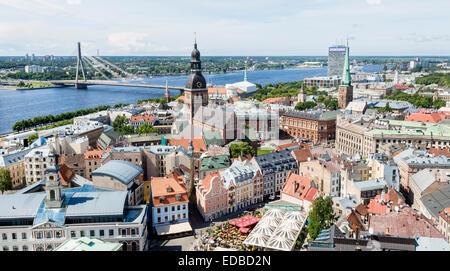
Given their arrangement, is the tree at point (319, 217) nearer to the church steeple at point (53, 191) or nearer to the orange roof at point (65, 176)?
the church steeple at point (53, 191)

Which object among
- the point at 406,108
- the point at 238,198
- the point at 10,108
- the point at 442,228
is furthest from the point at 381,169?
the point at 10,108

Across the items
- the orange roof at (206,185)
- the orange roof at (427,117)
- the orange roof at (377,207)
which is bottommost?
the orange roof at (377,207)

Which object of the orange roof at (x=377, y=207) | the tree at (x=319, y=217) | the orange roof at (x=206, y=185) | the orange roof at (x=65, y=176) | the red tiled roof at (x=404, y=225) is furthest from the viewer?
the orange roof at (x=65, y=176)

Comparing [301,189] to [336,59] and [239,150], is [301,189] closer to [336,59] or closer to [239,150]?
[239,150]

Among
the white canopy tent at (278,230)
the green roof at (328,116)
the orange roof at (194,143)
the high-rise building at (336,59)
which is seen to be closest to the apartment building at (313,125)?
the green roof at (328,116)

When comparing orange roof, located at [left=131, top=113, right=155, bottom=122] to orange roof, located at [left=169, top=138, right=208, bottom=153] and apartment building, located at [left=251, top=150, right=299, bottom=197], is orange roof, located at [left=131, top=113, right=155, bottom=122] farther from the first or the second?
apartment building, located at [left=251, top=150, right=299, bottom=197]
